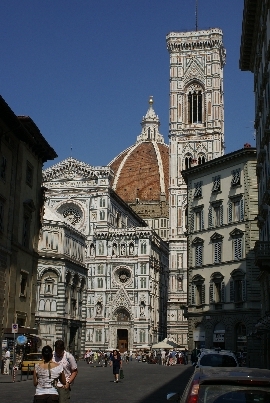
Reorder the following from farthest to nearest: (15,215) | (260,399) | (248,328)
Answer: (248,328) → (15,215) → (260,399)

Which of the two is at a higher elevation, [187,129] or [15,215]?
[187,129]

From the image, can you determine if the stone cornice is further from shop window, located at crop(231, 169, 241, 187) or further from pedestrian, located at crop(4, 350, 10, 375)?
pedestrian, located at crop(4, 350, 10, 375)

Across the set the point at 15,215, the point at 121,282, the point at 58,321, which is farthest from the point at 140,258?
the point at 15,215

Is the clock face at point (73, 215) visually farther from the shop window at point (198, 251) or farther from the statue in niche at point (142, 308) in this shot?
the shop window at point (198, 251)

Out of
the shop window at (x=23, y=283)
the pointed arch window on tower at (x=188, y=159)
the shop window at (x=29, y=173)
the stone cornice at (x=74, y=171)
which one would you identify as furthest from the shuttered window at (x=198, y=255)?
the pointed arch window on tower at (x=188, y=159)

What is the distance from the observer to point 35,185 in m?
40.1

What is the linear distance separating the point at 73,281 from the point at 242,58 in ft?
114

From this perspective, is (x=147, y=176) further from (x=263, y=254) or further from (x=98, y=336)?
(x=263, y=254)

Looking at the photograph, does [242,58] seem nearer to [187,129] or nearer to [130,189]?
[187,129]

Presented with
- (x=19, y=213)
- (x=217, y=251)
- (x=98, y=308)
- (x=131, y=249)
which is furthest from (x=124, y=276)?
(x=19, y=213)

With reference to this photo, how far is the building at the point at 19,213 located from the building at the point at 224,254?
17.7 metres

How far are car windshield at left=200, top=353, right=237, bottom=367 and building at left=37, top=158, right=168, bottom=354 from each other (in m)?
63.1

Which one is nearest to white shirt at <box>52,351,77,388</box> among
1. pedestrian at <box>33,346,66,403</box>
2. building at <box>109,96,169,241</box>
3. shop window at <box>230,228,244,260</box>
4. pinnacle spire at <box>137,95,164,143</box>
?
pedestrian at <box>33,346,66,403</box>

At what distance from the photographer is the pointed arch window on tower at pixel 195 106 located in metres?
95.4
